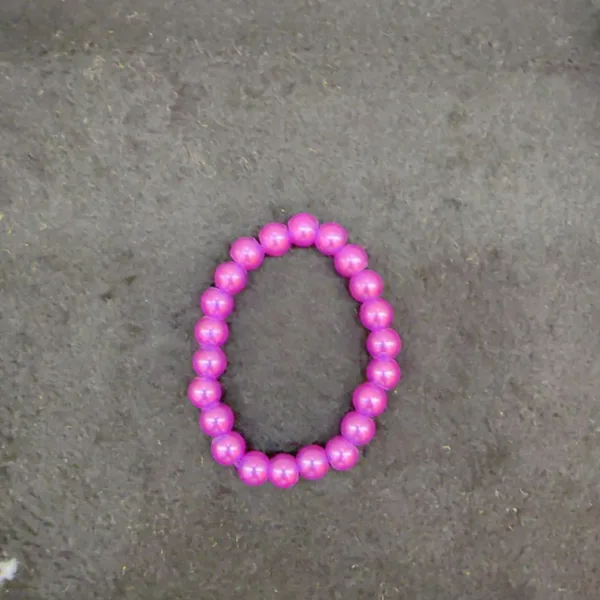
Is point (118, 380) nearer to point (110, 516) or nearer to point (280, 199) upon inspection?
point (110, 516)

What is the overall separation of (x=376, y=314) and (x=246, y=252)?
0.19 meters

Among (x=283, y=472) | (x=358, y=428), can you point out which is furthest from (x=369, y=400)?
(x=283, y=472)

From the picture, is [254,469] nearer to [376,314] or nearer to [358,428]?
[358,428]

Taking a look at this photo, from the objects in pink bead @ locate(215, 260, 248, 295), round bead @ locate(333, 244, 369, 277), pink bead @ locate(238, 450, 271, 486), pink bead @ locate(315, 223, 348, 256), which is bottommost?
pink bead @ locate(238, 450, 271, 486)

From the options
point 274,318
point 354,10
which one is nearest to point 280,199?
point 274,318

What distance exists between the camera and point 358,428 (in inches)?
32.7

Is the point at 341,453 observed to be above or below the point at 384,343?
below

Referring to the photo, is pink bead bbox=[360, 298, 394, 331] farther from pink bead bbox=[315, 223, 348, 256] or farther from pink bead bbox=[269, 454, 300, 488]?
pink bead bbox=[269, 454, 300, 488]

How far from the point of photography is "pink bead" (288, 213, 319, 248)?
841 mm

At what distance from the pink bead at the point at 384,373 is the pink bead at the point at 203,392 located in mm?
203

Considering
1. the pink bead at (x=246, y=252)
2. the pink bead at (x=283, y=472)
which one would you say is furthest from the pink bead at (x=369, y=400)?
the pink bead at (x=246, y=252)

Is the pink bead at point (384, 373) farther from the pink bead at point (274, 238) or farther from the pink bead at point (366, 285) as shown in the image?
the pink bead at point (274, 238)

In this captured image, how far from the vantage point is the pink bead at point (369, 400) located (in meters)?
0.83

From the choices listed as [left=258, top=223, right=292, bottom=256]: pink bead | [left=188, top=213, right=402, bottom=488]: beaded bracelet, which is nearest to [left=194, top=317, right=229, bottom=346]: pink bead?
[left=188, top=213, right=402, bottom=488]: beaded bracelet
